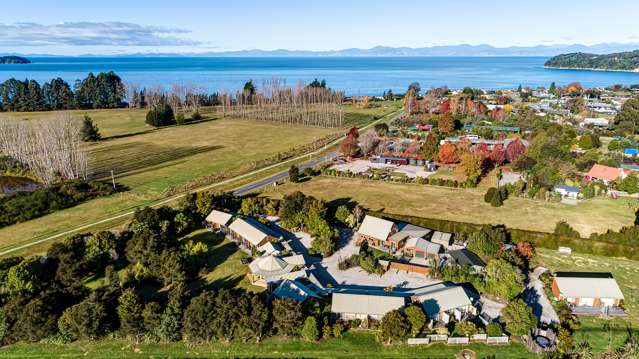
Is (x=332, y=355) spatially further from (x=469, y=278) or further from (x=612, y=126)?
(x=612, y=126)

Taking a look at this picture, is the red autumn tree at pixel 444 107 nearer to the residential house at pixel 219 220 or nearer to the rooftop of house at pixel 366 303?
the residential house at pixel 219 220

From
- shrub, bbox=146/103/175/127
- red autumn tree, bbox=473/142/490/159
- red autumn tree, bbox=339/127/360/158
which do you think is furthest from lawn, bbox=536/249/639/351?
shrub, bbox=146/103/175/127

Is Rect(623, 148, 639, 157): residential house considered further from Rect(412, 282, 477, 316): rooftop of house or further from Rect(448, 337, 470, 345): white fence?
Rect(448, 337, 470, 345): white fence

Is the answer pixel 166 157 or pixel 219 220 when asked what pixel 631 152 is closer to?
pixel 219 220

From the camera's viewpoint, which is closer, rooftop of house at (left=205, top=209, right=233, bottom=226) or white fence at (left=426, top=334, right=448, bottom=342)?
white fence at (left=426, top=334, right=448, bottom=342)

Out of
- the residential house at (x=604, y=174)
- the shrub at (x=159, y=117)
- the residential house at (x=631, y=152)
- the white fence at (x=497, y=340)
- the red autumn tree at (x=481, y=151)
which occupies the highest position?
the shrub at (x=159, y=117)

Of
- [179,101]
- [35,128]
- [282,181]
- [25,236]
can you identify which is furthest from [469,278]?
[179,101]

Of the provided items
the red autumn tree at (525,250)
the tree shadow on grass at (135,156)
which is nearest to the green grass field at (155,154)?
the tree shadow on grass at (135,156)
